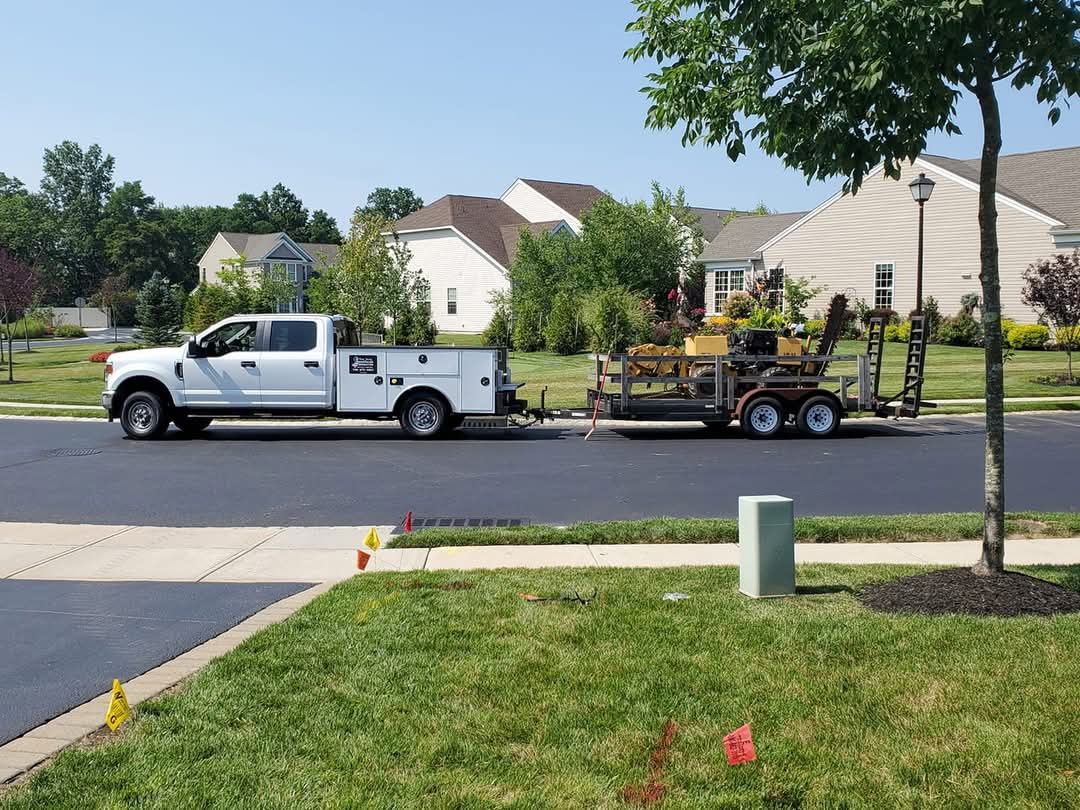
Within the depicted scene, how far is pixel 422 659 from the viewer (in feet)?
19.5

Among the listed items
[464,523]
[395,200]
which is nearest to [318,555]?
[464,523]

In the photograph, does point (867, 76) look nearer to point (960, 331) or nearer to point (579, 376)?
point (579, 376)

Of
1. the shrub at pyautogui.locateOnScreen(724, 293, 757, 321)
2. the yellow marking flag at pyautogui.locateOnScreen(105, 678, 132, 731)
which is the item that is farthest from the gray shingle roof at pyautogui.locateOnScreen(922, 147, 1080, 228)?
the yellow marking flag at pyautogui.locateOnScreen(105, 678, 132, 731)

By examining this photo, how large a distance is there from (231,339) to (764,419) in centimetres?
947

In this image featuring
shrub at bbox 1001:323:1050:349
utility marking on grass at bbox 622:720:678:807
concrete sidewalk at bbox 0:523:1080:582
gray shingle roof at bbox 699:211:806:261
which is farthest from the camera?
gray shingle roof at bbox 699:211:806:261

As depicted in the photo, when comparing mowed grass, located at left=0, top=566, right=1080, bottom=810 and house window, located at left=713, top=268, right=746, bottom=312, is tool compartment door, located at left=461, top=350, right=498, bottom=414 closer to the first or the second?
mowed grass, located at left=0, top=566, right=1080, bottom=810

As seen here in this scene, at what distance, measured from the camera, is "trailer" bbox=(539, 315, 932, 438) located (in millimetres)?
17750

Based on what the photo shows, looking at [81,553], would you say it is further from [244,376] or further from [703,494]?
[244,376]

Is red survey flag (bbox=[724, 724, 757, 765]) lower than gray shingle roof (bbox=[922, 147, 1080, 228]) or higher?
lower

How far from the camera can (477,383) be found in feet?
57.9

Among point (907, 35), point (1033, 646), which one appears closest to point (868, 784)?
point (1033, 646)

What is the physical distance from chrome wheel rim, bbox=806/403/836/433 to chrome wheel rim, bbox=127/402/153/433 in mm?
11532

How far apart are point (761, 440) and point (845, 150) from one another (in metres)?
10.8

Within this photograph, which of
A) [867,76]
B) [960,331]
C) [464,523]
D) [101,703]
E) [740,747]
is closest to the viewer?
[740,747]
